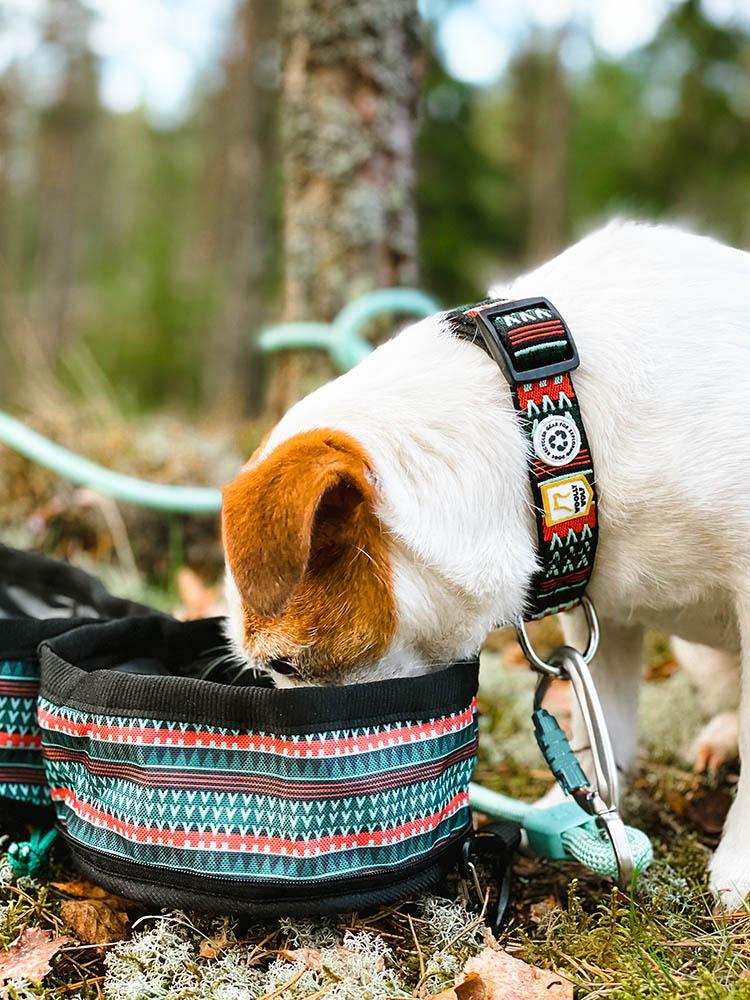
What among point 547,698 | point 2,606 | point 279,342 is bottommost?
point 547,698

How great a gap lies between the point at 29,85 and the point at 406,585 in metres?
16.2

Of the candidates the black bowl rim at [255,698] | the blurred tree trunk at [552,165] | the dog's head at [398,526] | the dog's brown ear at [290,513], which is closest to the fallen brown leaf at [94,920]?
the black bowl rim at [255,698]

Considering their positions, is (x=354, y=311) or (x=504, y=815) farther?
(x=354, y=311)

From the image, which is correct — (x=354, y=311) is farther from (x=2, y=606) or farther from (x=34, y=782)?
(x=34, y=782)

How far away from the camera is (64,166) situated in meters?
14.5

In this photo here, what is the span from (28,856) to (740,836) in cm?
126

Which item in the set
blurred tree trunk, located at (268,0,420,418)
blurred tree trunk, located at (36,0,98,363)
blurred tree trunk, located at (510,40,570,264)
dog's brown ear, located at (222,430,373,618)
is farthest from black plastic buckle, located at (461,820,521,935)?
blurred tree trunk, located at (36,0,98,363)

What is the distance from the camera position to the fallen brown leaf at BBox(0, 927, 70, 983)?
1.44m

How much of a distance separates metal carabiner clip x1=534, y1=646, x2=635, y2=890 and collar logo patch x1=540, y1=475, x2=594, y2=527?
28 cm

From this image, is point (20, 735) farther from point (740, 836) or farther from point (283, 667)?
point (740, 836)

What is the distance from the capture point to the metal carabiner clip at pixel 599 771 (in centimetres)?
155

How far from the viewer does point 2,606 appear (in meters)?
2.18

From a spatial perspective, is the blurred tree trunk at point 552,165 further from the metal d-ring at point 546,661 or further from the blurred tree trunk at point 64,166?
the metal d-ring at point 546,661

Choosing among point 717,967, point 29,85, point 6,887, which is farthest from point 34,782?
point 29,85
